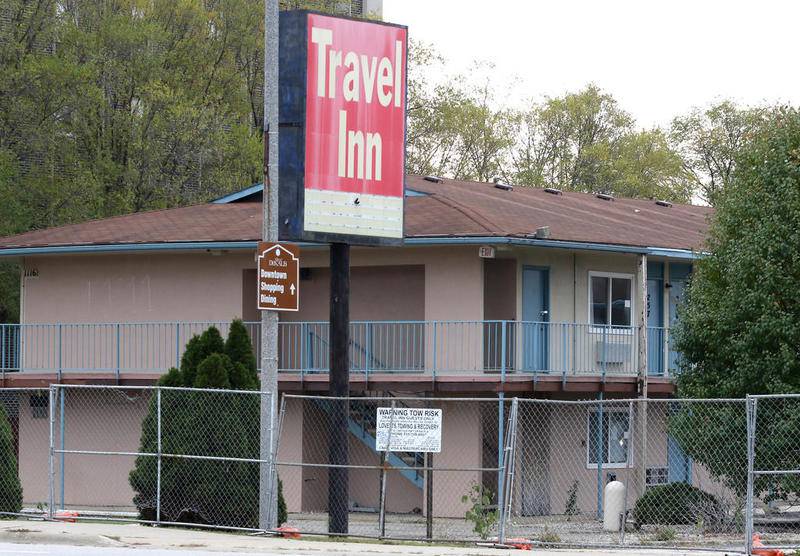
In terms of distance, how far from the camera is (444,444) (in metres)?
Result: 28.3

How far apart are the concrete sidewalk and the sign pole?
1241 millimetres

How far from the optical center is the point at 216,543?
18.4m

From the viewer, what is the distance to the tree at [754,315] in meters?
23.0

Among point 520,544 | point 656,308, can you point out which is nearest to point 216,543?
point 520,544

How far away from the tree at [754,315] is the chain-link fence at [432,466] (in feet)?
0.22

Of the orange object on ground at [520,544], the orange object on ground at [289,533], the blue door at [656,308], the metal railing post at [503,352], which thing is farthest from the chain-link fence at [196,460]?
the blue door at [656,308]

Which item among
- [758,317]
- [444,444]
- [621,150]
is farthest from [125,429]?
[621,150]

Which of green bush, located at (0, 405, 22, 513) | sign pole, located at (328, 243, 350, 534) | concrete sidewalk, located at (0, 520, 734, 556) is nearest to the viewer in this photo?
concrete sidewalk, located at (0, 520, 734, 556)

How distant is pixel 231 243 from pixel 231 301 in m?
1.73

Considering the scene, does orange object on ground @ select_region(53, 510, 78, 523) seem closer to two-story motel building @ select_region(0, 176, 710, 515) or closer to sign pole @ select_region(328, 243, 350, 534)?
sign pole @ select_region(328, 243, 350, 534)

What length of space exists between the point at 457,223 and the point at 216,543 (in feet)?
37.9

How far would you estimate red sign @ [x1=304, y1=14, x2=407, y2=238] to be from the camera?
68.1ft

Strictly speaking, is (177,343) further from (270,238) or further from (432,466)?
(270,238)

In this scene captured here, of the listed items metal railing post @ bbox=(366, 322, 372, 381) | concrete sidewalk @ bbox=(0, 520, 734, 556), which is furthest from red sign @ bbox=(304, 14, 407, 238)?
metal railing post @ bbox=(366, 322, 372, 381)
